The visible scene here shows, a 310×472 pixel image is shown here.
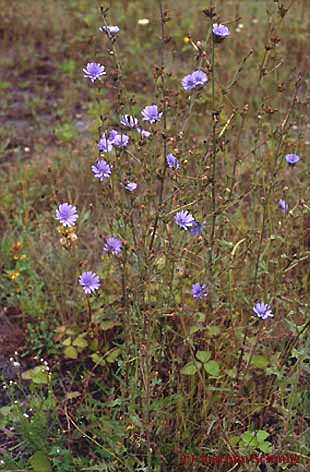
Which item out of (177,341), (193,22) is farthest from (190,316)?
(193,22)

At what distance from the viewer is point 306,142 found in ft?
11.0

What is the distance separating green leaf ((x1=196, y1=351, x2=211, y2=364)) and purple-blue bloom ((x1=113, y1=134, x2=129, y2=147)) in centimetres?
63

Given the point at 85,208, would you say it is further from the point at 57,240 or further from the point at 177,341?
the point at 177,341

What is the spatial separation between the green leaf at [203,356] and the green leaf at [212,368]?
13mm

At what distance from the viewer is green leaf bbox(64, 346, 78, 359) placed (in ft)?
7.30

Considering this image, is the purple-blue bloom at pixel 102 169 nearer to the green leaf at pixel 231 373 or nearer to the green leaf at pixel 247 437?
the green leaf at pixel 231 373

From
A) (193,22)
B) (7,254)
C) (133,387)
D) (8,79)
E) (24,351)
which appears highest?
(193,22)

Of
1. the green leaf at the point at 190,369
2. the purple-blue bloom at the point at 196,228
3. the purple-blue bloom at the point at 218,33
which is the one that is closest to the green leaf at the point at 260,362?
the green leaf at the point at 190,369

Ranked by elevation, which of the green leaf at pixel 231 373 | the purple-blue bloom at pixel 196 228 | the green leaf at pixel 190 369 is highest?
the purple-blue bloom at pixel 196 228

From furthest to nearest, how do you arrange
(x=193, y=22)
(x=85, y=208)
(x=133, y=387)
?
(x=193, y=22)
(x=85, y=208)
(x=133, y=387)

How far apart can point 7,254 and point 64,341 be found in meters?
0.63

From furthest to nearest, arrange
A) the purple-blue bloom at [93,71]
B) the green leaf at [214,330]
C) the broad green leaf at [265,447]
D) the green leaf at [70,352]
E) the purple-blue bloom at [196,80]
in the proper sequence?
the green leaf at [70,352] < the green leaf at [214,330] < the purple-blue bloom at [196,80] < the purple-blue bloom at [93,71] < the broad green leaf at [265,447]

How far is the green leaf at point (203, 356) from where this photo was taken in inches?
77.5

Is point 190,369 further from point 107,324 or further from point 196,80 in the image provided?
point 196,80
